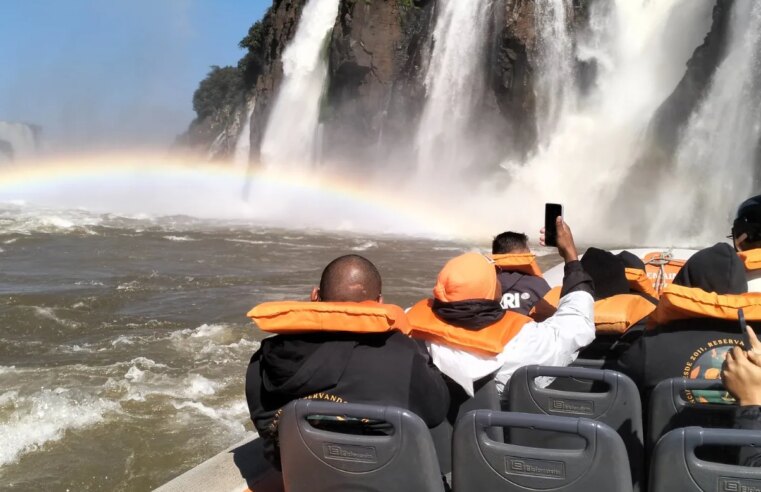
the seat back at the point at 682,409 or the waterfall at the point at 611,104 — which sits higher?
the waterfall at the point at 611,104

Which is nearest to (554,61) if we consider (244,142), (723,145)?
(723,145)

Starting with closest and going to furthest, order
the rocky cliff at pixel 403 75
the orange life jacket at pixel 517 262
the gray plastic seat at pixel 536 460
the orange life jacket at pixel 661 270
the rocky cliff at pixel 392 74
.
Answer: the gray plastic seat at pixel 536 460, the orange life jacket at pixel 517 262, the orange life jacket at pixel 661 270, the rocky cliff at pixel 403 75, the rocky cliff at pixel 392 74

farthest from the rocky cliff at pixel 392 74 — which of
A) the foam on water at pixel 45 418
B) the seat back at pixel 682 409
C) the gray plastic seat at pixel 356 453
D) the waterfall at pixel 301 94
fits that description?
the gray plastic seat at pixel 356 453

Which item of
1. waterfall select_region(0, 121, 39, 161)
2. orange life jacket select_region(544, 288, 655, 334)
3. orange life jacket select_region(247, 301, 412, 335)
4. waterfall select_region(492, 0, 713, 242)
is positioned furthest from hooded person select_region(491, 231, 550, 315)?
waterfall select_region(0, 121, 39, 161)

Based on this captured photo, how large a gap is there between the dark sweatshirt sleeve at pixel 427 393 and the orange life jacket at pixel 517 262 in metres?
1.80

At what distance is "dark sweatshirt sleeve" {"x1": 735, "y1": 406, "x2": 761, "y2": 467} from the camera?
1749mm

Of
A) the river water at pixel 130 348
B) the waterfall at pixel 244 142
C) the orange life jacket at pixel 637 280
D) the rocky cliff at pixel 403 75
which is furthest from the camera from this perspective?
the waterfall at pixel 244 142

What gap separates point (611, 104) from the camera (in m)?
25.9

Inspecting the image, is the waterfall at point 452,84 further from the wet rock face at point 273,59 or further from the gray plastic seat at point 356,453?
the gray plastic seat at point 356,453

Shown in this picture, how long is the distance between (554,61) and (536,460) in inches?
1087

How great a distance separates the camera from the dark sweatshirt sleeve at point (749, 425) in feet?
5.74

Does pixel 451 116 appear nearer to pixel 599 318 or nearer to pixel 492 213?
pixel 492 213

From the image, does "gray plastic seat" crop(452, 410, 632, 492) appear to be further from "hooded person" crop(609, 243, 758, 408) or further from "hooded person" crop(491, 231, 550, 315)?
"hooded person" crop(491, 231, 550, 315)

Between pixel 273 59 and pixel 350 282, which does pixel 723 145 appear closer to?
pixel 350 282
